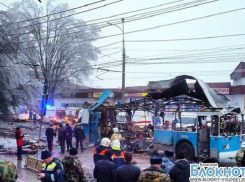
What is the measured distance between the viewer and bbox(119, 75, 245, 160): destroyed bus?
16.8 meters

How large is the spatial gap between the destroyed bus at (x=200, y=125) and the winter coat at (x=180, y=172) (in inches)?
371

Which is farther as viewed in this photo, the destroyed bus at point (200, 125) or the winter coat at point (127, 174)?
the destroyed bus at point (200, 125)

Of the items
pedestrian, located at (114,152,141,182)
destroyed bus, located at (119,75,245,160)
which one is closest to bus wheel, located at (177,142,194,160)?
destroyed bus, located at (119,75,245,160)

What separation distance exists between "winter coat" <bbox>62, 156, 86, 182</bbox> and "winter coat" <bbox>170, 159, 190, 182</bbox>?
2025mm

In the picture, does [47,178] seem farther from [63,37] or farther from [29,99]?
[63,37]

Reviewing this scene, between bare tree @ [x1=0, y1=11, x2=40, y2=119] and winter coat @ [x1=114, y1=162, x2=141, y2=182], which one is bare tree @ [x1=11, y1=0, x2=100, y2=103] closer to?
bare tree @ [x1=0, y1=11, x2=40, y2=119]

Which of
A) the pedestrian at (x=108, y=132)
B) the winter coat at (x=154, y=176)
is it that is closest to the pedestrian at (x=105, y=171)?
the winter coat at (x=154, y=176)

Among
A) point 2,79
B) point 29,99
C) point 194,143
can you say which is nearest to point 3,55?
point 2,79

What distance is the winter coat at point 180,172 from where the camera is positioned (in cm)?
752

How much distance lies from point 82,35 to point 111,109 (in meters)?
22.6

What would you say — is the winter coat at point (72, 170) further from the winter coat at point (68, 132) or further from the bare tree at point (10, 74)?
Answer: the bare tree at point (10, 74)

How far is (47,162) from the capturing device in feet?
25.1

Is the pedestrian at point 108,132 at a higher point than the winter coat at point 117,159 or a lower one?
higher

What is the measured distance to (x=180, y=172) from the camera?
7.52 meters
